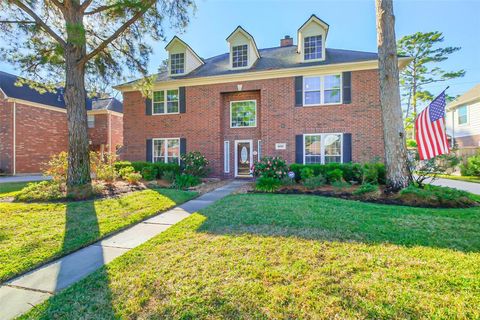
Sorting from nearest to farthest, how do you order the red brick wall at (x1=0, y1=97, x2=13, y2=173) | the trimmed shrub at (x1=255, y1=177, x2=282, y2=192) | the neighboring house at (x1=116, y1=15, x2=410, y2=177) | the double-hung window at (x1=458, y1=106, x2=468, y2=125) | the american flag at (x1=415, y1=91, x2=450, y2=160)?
the american flag at (x1=415, y1=91, x2=450, y2=160) < the trimmed shrub at (x1=255, y1=177, x2=282, y2=192) < the neighboring house at (x1=116, y1=15, x2=410, y2=177) < the red brick wall at (x1=0, y1=97, x2=13, y2=173) < the double-hung window at (x1=458, y1=106, x2=468, y2=125)

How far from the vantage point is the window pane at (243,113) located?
12492 millimetres

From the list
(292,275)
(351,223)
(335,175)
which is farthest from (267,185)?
(292,275)

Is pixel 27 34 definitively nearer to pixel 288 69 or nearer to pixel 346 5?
pixel 288 69

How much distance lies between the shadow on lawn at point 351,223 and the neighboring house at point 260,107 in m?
5.41

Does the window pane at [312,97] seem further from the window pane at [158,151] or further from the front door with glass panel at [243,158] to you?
the window pane at [158,151]

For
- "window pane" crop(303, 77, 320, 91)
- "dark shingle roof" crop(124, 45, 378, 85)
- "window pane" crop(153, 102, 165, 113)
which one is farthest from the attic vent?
"window pane" crop(153, 102, 165, 113)

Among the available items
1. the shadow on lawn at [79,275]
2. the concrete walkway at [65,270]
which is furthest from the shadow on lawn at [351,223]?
the shadow on lawn at [79,275]

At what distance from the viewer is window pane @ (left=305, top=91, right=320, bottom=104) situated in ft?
36.8

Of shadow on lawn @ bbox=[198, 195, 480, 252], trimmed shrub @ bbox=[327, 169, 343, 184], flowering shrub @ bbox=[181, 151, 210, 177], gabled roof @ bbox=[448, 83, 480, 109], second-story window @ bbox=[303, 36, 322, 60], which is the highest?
second-story window @ bbox=[303, 36, 322, 60]

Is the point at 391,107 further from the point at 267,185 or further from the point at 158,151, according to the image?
the point at 158,151

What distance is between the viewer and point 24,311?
230 cm

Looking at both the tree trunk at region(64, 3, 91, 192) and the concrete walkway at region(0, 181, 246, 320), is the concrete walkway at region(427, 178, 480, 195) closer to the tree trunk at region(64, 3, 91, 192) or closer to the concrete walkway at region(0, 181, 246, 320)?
the concrete walkway at region(0, 181, 246, 320)

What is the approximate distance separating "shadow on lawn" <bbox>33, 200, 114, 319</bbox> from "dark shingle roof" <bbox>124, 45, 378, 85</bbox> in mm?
9983

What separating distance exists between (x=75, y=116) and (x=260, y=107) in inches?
322
